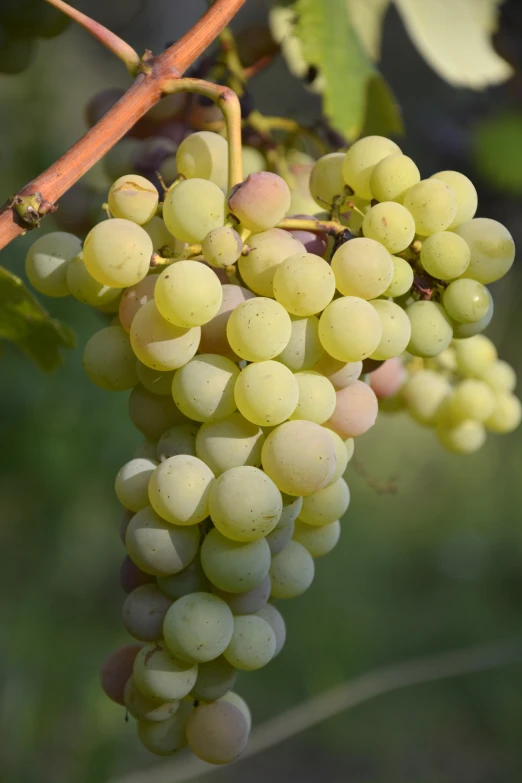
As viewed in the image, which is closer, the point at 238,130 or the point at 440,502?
the point at 238,130

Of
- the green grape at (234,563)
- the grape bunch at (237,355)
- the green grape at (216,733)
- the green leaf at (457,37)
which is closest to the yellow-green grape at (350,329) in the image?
the grape bunch at (237,355)

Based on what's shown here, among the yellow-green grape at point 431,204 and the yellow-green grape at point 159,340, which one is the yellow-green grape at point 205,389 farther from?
the yellow-green grape at point 431,204

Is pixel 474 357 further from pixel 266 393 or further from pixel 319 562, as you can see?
pixel 319 562

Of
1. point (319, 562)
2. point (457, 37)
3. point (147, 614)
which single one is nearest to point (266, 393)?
point (147, 614)

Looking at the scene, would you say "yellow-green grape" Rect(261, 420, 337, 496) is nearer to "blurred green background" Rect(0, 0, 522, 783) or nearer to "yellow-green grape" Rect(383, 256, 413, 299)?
"yellow-green grape" Rect(383, 256, 413, 299)

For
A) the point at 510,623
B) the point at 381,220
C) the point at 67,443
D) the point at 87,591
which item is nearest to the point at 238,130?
the point at 381,220

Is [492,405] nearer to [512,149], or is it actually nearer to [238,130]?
[238,130]

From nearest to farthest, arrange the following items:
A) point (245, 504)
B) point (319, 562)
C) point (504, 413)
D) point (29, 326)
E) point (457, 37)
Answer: point (245, 504)
point (29, 326)
point (504, 413)
point (457, 37)
point (319, 562)
